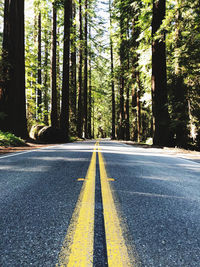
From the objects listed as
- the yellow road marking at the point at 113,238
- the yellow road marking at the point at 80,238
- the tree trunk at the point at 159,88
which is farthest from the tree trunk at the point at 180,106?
the yellow road marking at the point at 80,238

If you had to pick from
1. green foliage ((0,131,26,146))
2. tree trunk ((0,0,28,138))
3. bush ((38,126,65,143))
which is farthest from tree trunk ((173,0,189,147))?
tree trunk ((0,0,28,138))

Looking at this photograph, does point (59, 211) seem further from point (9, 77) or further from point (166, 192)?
point (9, 77)

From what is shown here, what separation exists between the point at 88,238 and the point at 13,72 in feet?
38.7

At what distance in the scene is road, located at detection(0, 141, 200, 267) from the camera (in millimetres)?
1246

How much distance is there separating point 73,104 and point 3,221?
25.5 m

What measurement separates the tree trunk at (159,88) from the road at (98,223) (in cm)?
846

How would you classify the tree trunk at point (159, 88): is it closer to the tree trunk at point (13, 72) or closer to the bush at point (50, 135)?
the bush at point (50, 135)

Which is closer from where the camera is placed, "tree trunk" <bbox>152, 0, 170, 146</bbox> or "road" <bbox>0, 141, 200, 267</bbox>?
"road" <bbox>0, 141, 200, 267</bbox>

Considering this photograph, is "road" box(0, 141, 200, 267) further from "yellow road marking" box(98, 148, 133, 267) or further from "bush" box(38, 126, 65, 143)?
"bush" box(38, 126, 65, 143)

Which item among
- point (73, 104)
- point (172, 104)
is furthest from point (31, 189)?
point (73, 104)

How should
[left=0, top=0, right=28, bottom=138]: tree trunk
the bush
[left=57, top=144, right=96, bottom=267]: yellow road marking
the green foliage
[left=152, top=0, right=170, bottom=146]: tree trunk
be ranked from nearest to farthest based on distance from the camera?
[left=57, top=144, right=96, bottom=267]: yellow road marking, the green foliage, [left=0, top=0, right=28, bottom=138]: tree trunk, [left=152, top=0, right=170, bottom=146]: tree trunk, the bush

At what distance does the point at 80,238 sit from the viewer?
1.44 m

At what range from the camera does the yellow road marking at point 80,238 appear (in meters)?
1.20

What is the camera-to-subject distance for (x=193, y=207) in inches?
85.3
